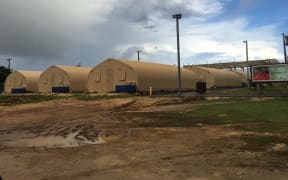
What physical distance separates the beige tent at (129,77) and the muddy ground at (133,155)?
1226 inches

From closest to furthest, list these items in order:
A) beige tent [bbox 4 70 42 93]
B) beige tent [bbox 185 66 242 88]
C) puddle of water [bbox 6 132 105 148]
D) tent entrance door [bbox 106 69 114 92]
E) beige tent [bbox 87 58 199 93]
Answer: puddle of water [bbox 6 132 105 148] < beige tent [bbox 87 58 199 93] < tent entrance door [bbox 106 69 114 92] < beige tent [bbox 4 70 42 93] < beige tent [bbox 185 66 242 88]

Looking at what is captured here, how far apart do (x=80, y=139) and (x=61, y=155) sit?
10.8 feet

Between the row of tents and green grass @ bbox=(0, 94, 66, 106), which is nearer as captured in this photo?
green grass @ bbox=(0, 94, 66, 106)

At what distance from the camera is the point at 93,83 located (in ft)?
173

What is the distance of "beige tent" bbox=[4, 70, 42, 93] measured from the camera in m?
68.8

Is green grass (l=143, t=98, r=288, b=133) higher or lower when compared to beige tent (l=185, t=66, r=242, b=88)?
lower

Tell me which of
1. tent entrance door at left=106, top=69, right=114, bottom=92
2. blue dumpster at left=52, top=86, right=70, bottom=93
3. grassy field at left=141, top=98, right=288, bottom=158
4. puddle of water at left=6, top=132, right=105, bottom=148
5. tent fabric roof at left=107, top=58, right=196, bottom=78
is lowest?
puddle of water at left=6, top=132, right=105, bottom=148

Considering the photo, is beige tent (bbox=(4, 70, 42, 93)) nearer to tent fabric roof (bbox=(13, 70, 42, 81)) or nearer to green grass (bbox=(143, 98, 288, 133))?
tent fabric roof (bbox=(13, 70, 42, 81))

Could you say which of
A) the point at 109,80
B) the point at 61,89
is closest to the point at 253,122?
the point at 109,80

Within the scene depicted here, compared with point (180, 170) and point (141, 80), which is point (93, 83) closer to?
point (141, 80)

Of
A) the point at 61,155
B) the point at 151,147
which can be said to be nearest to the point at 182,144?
the point at 151,147

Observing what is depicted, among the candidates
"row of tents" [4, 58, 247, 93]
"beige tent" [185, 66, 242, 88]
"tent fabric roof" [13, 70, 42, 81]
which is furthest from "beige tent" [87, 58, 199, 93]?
"tent fabric roof" [13, 70, 42, 81]

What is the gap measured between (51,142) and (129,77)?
34.6 metres

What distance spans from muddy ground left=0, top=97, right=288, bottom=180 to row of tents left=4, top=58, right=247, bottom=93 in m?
31.9
